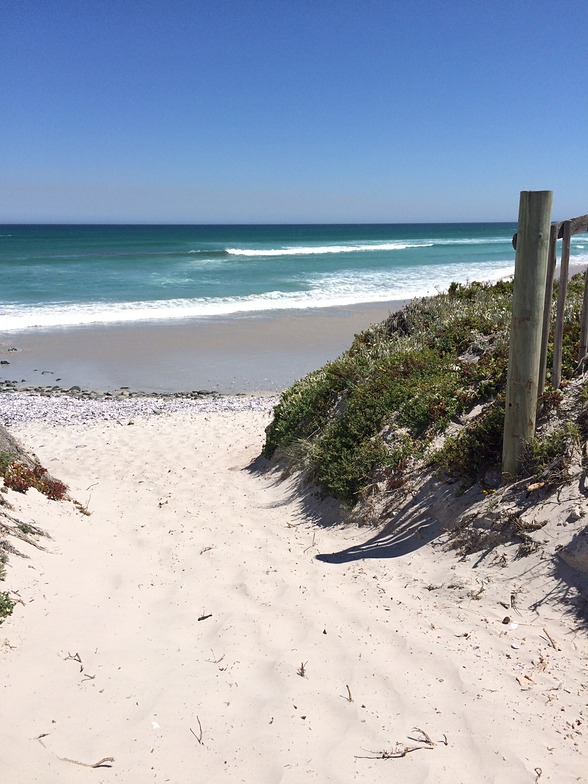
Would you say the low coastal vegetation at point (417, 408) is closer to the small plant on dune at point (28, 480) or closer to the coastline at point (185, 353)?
the small plant on dune at point (28, 480)

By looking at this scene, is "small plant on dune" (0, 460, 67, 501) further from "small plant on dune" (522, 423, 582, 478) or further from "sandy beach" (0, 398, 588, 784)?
A: "small plant on dune" (522, 423, 582, 478)

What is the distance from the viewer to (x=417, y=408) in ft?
22.1

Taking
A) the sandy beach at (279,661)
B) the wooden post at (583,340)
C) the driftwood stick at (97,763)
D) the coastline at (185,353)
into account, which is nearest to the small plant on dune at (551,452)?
A: the sandy beach at (279,661)

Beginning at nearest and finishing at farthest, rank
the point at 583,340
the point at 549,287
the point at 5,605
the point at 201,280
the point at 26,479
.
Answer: the point at 5,605, the point at 549,287, the point at 583,340, the point at 26,479, the point at 201,280

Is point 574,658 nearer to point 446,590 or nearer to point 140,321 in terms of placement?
point 446,590

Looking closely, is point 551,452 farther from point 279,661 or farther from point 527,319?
point 279,661

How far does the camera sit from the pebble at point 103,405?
40.6 feet

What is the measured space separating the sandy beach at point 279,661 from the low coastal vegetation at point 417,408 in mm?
719

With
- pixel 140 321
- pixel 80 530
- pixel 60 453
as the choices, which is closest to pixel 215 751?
pixel 80 530

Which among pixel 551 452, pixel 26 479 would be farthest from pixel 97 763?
pixel 26 479

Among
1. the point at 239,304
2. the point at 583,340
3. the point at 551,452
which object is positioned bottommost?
the point at 551,452

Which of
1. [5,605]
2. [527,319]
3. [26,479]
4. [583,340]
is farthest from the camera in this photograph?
[26,479]

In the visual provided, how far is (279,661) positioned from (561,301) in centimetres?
368

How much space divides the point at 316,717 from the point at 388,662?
0.66 m
